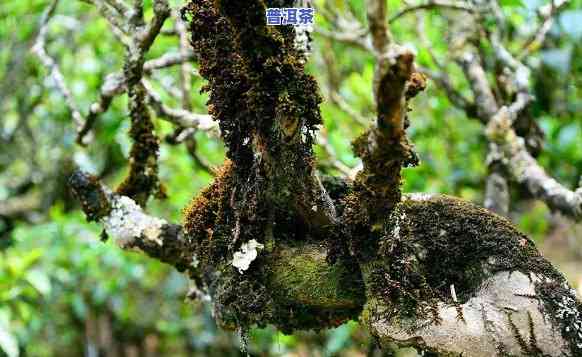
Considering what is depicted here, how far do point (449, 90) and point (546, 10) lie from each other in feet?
1.38

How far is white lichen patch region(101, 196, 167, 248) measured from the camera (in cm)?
152

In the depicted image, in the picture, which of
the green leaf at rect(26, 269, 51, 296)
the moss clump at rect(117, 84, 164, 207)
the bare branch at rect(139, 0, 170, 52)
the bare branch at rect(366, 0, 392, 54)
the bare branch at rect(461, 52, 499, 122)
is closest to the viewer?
the bare branch at rect(366, 0, 392, 54)

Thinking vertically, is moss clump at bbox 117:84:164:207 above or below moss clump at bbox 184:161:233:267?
above

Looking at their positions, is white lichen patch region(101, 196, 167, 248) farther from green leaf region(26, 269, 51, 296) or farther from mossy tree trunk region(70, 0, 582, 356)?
green leaf region(26, 269, 51, 296)

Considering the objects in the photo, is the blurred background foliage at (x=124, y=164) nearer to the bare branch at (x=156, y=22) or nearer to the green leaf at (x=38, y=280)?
the green leaf at (x=38, y=280)

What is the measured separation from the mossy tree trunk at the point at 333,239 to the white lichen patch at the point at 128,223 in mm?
226

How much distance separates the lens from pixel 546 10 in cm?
238

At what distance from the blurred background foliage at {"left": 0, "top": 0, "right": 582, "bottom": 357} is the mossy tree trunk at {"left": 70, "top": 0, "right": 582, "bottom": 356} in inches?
40.4

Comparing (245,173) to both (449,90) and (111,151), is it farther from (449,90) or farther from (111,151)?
(111,151)

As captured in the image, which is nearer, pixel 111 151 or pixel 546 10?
pixel 546 10

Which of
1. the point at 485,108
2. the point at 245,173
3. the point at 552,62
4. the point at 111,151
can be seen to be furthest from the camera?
the point at 111,151

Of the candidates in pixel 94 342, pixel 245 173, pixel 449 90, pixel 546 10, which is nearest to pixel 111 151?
pixel 94 342

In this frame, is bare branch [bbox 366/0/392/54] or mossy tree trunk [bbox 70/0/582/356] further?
mossy tree trunk [bbox 70/0/582/356]

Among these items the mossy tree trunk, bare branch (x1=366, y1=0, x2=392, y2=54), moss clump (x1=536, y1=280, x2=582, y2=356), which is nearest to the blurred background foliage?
the mossy tree trunk
